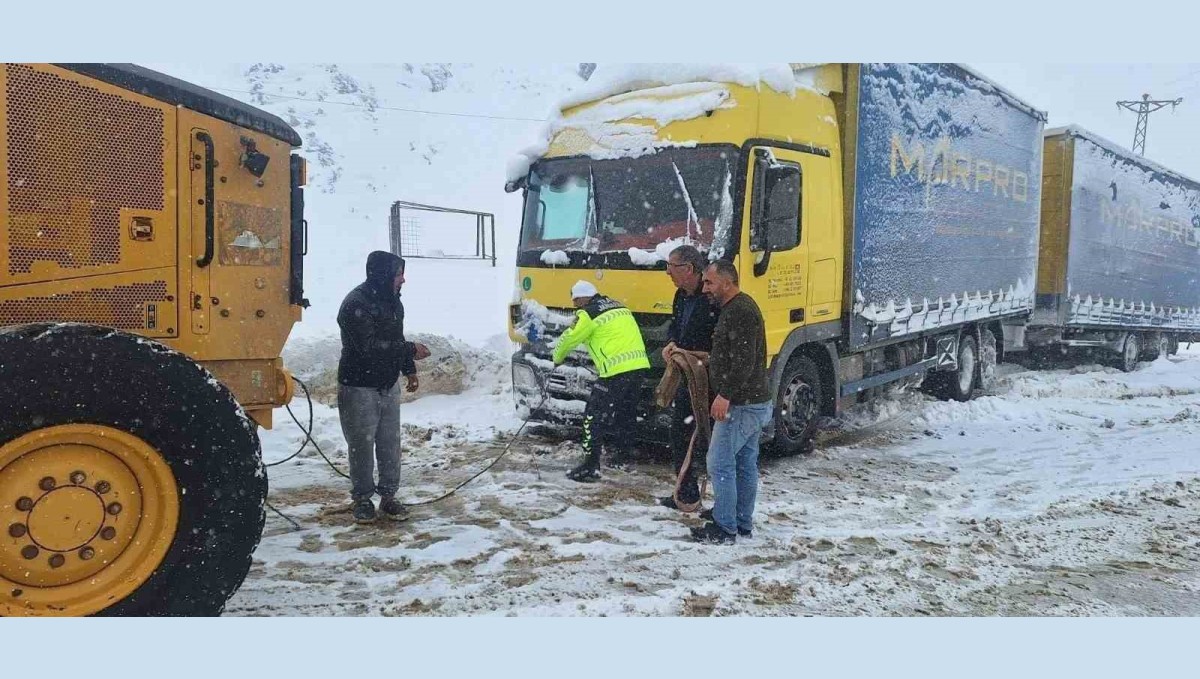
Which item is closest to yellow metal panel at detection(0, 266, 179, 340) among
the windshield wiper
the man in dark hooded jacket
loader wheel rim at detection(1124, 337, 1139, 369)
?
the man in dark hooded jacket

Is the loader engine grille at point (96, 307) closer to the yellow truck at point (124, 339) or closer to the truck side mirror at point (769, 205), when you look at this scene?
the yellow truck at point (124, 339)

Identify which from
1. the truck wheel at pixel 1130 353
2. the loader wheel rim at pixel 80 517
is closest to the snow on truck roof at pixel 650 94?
the loader wheel rim at pixel 80 517

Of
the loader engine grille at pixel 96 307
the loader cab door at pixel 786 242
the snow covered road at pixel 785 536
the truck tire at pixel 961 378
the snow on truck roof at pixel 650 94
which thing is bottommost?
the snow covered road at pixel 785 536

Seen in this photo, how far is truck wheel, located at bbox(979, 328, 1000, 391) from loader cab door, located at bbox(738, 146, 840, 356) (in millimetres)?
4654

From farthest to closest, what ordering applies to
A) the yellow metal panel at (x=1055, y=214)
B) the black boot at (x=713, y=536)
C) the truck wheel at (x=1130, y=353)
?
the truck wheel at (x=1130, y=353)
the yellow metal panel at (x=1055, y=214)
the black boot at (x=713, y=536)

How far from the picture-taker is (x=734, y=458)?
4.50 m

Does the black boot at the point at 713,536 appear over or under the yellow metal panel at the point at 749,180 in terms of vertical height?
under

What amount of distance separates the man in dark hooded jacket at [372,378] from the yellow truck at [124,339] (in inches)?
37.7

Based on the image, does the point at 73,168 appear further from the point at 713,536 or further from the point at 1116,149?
the point at 1116,149

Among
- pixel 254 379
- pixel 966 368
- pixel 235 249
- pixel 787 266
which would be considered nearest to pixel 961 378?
pixel 966 368

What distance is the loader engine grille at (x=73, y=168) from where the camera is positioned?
3111 millimetres

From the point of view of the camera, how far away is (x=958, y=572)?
13.7 ft

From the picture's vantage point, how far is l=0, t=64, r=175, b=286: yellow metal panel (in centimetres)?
311

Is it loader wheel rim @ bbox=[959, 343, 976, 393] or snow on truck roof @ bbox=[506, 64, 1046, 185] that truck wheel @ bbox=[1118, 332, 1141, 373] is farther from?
snow on truck roof @ bbox=[506, 64, 1046, 185]
